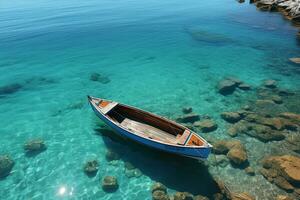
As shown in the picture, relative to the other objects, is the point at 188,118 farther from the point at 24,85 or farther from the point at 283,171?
the point at 24,85

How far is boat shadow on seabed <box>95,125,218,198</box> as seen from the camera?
16906 mm

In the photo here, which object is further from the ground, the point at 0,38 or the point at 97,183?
the point at 0,38

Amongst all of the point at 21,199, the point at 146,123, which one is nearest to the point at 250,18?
the point at 146,123

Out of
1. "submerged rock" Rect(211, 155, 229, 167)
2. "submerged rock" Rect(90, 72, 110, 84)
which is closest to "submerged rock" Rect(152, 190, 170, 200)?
"submerged rock" Rect(211, 155, 229, 167)

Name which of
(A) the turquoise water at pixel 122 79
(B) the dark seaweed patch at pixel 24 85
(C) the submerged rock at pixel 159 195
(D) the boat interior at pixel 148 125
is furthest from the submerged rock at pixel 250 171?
(B) the dark seaweed patch at pixel 24 85

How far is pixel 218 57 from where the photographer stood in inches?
1476

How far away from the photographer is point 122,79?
3206cm

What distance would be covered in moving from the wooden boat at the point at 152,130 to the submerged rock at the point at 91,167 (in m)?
3.15

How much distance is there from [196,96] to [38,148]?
16972 millimetres

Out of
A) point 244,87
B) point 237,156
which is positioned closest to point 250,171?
point 237,156

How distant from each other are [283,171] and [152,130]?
1019cm

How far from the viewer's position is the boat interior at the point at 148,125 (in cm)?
1812

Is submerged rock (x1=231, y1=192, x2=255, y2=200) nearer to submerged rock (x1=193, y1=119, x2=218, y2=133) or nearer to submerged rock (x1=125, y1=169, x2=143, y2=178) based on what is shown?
submerged rock (x1=125, y1=169, x2=143, y2=178)

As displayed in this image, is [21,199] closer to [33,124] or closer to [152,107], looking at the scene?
[33,124]
